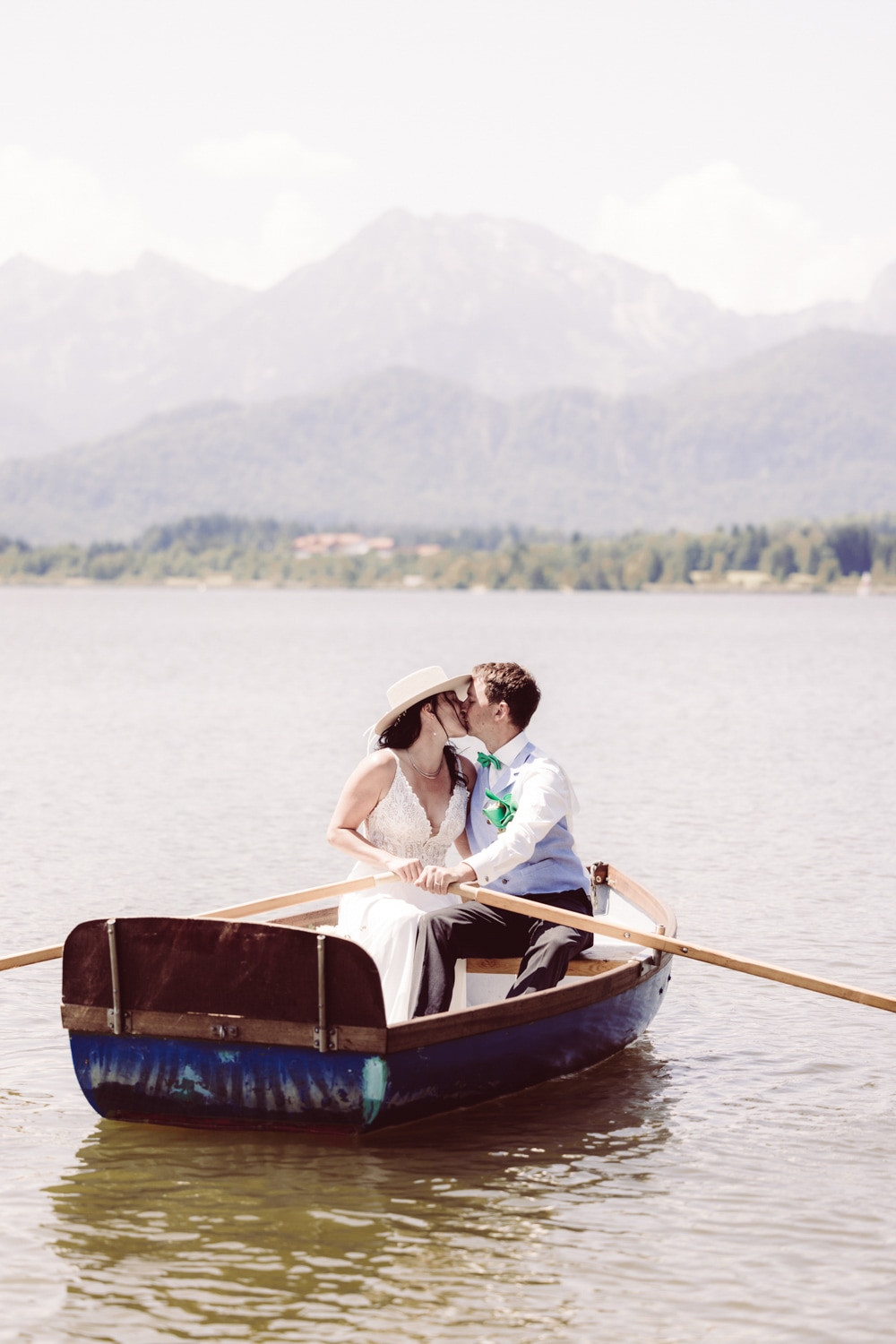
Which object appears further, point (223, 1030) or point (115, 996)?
point (115, 996)

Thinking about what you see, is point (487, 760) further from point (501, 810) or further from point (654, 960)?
point (654, 960)

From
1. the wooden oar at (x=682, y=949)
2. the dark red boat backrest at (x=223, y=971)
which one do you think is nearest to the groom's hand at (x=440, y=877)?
the wooden oar at (x=682, y=949)

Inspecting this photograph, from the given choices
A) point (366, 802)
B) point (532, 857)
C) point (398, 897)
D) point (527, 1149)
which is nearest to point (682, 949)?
point (532, 857)

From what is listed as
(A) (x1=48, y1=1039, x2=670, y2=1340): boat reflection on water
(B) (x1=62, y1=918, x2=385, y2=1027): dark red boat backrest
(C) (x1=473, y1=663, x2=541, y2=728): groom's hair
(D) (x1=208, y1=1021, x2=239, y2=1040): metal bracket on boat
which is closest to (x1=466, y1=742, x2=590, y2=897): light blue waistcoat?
(C) (x1=473, y1=663, x2=541, y2=728): groom's hair

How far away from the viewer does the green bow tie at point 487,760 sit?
10.6 metres

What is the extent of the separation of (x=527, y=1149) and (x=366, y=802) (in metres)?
2.14

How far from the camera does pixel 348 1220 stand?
896cm

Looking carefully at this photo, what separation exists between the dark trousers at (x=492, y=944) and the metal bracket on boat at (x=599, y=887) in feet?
9.10

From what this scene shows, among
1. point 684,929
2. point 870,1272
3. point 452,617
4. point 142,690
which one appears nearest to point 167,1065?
point 870,1272

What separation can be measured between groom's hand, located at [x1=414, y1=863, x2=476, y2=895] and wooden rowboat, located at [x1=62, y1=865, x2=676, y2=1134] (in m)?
0.72

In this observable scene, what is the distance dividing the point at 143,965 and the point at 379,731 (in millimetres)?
1929

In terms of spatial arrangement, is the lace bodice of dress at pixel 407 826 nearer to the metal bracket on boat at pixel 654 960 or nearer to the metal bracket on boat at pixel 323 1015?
the metal bracket on boat at pixel 323 1015

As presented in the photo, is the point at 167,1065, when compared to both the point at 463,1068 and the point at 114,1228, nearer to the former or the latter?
the point at 114,1228

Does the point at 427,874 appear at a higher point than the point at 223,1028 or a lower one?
higher
